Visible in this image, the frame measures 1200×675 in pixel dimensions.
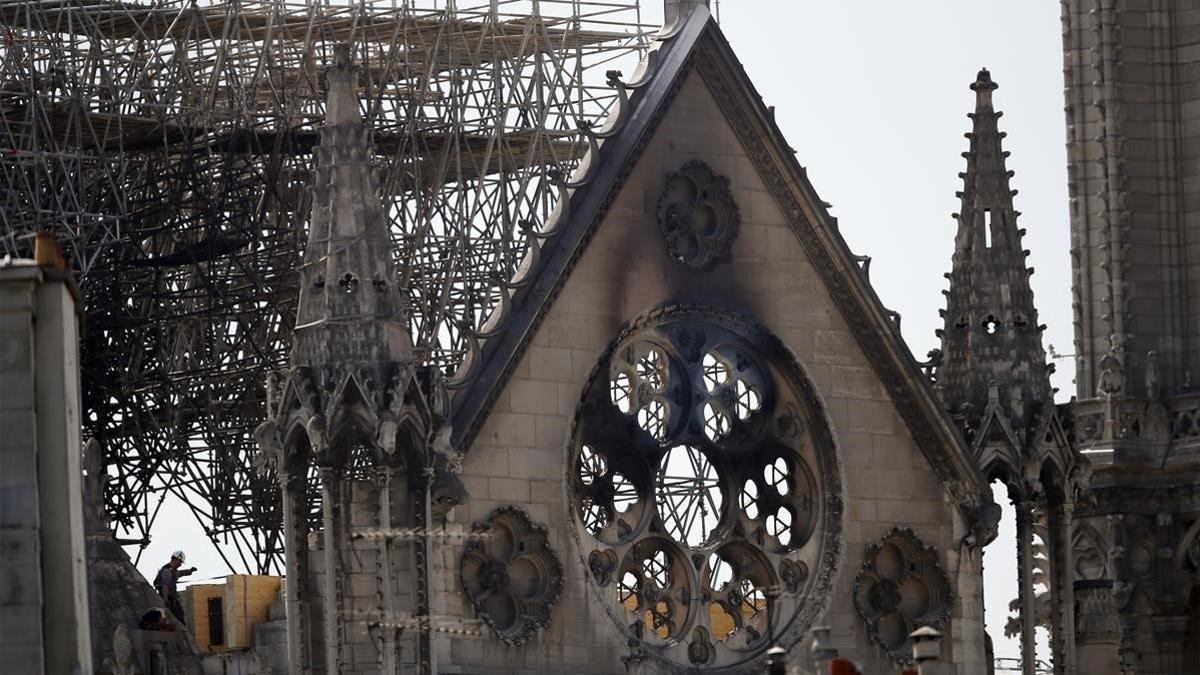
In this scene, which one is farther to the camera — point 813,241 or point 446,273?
point 446,273

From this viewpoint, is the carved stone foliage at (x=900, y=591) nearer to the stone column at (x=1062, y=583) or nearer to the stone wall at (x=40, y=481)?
the stone column at (x=1062, y=583)

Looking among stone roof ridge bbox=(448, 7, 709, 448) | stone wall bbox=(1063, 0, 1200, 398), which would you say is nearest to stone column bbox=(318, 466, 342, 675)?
stone roof ridge bbox=(448, 7, 709, 448)

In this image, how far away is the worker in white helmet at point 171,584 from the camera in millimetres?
63438

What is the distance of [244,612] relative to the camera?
2552 inches

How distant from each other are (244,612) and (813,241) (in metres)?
8.76

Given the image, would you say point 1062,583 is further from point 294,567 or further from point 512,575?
point 294,567

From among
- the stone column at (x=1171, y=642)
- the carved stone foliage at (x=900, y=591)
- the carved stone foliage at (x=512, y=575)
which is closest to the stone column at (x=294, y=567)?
the carved stone foliage at (x=512, y=575)

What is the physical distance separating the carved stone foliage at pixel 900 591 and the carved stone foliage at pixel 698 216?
4083 mm

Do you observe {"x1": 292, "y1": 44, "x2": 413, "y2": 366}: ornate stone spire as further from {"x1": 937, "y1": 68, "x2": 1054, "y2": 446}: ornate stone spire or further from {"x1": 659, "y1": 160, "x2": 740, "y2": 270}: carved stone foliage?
{"x1": 937, "y1": 68, "x2": 1054, "y2": 446}: ornate stone spire

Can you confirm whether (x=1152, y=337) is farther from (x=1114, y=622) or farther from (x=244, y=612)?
(x=244, y=612)

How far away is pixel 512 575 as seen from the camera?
5884 centimetres

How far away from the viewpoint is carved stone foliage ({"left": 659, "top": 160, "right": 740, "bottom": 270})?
61.0 m

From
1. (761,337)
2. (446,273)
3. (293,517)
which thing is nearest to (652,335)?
(761,337)

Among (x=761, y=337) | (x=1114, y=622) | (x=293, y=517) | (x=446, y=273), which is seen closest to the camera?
(x=293, y=517)
